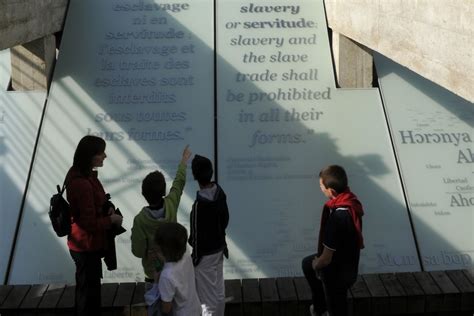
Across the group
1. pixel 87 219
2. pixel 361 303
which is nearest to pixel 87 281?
pixel 87 219

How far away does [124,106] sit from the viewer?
6.96 m

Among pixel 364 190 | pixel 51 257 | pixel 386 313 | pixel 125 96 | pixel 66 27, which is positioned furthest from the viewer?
pixel 66 27

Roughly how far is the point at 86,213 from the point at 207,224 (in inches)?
28.1

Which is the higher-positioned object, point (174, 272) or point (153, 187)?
point (153, 187)

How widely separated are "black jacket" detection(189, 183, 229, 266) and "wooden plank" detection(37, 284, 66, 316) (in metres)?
1.20

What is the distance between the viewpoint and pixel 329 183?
404cm

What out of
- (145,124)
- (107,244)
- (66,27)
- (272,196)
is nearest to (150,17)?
(66,27)

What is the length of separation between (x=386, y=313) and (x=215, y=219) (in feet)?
5.15

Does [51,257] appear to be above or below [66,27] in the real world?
below

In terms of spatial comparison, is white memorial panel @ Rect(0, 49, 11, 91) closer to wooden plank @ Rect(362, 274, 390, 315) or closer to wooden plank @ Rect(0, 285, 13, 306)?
wooden plank @ Rect(0, 285, 13, 306)

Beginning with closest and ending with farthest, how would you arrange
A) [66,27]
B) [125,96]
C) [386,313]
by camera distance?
[386,313], [125,96], [66,27]

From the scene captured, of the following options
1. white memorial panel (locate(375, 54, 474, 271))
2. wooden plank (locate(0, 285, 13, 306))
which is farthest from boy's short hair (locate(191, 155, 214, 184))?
white memorial panel (locate(375, 54, 474, 271))

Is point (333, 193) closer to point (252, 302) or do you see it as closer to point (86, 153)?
point (252, 302)

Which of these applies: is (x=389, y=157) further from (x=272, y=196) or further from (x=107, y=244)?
(x=107, y=244)
